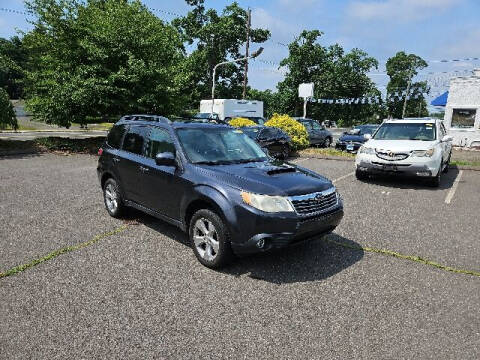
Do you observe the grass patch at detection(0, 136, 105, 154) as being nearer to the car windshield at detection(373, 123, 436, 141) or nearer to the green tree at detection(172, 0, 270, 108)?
the car windshield at detection(373, 123, 436, 141)

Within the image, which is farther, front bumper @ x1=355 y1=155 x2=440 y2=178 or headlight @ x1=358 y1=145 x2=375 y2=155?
headlight @ x1=358 y1=145 x2=375 y2=155

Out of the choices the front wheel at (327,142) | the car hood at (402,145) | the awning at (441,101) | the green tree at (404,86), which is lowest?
the front wheel at (327,142)

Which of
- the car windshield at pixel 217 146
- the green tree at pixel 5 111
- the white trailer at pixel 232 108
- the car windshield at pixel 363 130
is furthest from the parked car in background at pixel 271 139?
the white trailer at pixel 232 108

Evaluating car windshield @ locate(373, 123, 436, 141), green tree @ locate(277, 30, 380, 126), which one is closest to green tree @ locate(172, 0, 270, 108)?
green tree @ locate(277, 30, 380, 126)

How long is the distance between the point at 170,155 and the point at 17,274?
225 centimetres

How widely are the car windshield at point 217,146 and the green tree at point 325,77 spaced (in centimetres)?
4827

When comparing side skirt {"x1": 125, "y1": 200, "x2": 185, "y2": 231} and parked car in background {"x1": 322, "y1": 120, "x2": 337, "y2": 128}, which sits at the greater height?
parked car in background {"x1": 322, "y1": 120, "x2": 337, "y2": 128}

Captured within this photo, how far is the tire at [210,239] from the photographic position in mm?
4027

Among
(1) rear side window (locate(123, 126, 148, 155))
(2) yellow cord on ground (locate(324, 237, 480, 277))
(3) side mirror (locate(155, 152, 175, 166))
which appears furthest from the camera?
(1) rear side window (locate(123, 126, 148, 155))

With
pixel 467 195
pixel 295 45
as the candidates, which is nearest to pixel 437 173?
pixel 467 195

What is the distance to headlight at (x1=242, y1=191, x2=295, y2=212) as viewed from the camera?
12.7 feet

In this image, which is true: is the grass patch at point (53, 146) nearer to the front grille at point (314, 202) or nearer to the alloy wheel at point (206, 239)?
the alloy wheel at point (206, 239)

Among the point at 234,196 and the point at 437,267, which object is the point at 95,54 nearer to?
the point at 234,196

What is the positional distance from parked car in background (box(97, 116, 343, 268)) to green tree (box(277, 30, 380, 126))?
48.5 m
